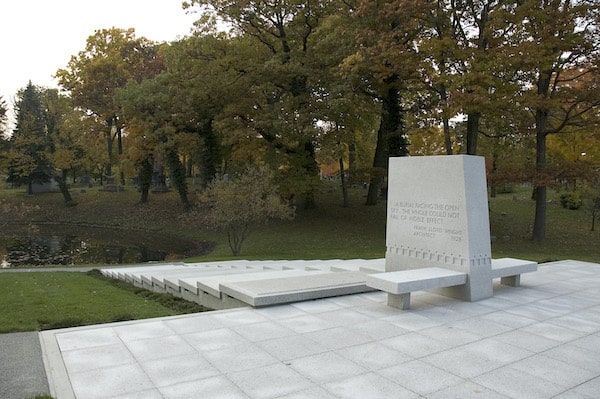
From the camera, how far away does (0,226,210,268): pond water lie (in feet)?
68.4

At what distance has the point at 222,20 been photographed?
2436 centimetres

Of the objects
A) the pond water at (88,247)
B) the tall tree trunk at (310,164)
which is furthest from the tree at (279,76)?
the pond water at (88,247)

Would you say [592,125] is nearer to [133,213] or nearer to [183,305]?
[183,305]

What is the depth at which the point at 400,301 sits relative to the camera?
7.09 m

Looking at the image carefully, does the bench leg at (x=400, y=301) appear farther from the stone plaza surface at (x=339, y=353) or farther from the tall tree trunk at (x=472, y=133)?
the tall tree trunk at (x=472, y=133)

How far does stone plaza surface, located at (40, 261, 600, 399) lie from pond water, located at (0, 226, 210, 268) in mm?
15831

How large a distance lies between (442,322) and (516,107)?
613 inches

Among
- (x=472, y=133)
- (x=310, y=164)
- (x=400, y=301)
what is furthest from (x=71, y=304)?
(x=310, y=164)

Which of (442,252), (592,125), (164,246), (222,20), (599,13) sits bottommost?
(164,246)

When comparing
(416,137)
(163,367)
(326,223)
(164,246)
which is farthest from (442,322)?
(416,137)

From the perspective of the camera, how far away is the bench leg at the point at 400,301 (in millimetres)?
7039

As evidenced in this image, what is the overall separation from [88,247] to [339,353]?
74.0 ft

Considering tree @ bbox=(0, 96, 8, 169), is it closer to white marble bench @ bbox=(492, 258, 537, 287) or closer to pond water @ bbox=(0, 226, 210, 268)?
pond water @ bbox=(0, 226, 210, 268)

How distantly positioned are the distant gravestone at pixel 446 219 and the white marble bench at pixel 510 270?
582mm
